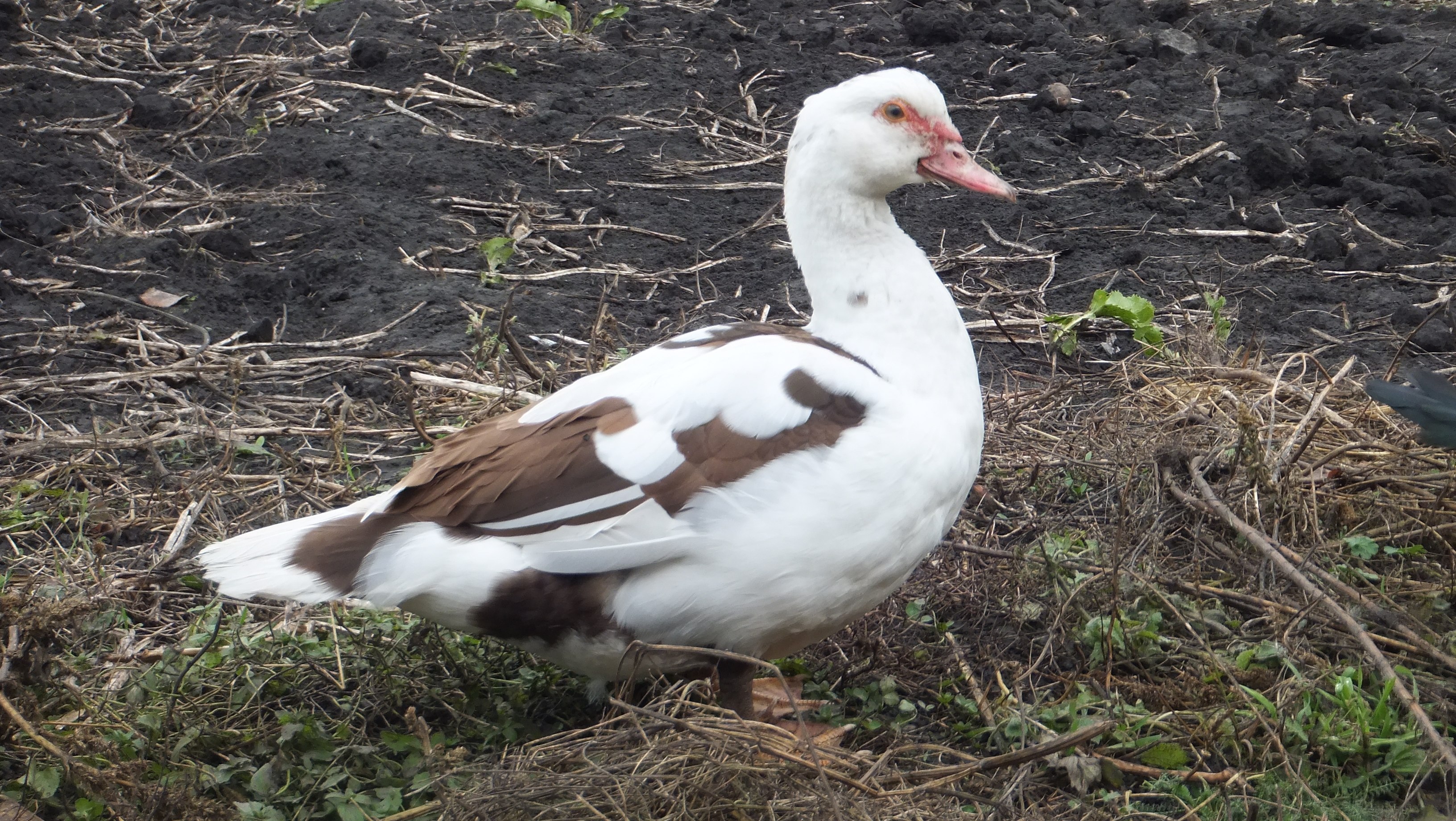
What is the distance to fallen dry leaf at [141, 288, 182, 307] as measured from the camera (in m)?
4.79

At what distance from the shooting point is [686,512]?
2.54 metres

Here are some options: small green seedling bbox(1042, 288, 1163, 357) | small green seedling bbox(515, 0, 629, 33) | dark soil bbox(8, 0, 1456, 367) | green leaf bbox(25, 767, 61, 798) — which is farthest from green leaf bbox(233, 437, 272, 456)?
small green seedling bbox(515, 0, 629, 33)

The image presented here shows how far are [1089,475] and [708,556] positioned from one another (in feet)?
5.20

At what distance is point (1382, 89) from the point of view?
6.16 metres

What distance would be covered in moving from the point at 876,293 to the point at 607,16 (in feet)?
16.9

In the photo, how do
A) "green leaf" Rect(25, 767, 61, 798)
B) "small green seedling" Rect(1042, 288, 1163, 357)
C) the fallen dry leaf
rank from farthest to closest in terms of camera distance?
the fallen dry leaf
"small green seedling" Rect(1042, 288, 1163, 357)
"green leaf" Rect(25, 767, 61, 798)

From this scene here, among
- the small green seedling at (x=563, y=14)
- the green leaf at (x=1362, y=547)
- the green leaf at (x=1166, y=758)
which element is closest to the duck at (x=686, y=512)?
the green leaf at (x=1166, y=758)

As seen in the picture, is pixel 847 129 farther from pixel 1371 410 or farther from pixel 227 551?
pixel 1371 410

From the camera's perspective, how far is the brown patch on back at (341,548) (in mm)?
2646

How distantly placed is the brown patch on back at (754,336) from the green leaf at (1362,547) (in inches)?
55.3

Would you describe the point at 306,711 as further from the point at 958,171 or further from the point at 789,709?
the point at 958,171

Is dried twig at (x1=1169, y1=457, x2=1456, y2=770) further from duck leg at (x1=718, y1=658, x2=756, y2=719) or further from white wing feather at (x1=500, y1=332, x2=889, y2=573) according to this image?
duck leg at (x1=718, y1=658, x2=756, y2=719)

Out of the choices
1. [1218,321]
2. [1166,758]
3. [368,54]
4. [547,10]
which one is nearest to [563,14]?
[547,10]

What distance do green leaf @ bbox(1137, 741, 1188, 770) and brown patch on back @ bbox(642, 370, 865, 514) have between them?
0.90 metres
